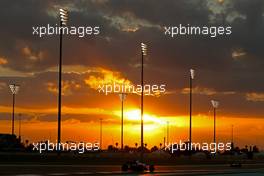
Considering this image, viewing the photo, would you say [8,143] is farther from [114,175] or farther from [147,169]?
[114,175]

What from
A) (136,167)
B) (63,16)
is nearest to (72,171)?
(136,167)

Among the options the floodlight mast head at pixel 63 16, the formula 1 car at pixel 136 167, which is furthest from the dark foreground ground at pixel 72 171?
the floodlight mast head at pixel 63 16

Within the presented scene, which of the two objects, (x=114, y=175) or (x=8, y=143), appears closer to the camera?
(x=114, y=175)

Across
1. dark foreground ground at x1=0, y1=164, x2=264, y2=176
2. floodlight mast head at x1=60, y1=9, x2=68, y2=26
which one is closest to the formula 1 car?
dark foreground ground at x1=0, y1=164, x2=264, y2=176

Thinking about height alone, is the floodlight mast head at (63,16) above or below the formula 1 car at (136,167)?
above

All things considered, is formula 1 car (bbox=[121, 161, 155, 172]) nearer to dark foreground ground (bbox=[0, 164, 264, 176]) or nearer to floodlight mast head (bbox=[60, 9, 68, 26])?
dark foreground ground (bbox=[0, 164, 264, 176])

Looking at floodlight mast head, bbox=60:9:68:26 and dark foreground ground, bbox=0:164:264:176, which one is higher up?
floodlight mast head, bbox=60:9:68:26

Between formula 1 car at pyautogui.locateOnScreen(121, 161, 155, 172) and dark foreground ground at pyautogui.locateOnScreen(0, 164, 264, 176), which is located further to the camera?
formula 1 car at pyautogui.locateOnScreen(121, 161, 155, 172)

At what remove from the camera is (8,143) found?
148 metres

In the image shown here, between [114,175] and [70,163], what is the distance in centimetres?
3368

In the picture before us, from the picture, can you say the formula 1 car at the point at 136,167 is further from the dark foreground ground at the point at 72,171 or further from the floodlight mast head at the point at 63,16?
the floodlight mast head at the point at 63,16

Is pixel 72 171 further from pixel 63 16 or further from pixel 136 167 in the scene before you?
pixel 63 16

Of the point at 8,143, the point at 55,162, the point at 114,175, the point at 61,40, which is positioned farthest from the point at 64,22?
the point at 8,143

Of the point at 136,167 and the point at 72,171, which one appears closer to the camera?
the point at 72,171
